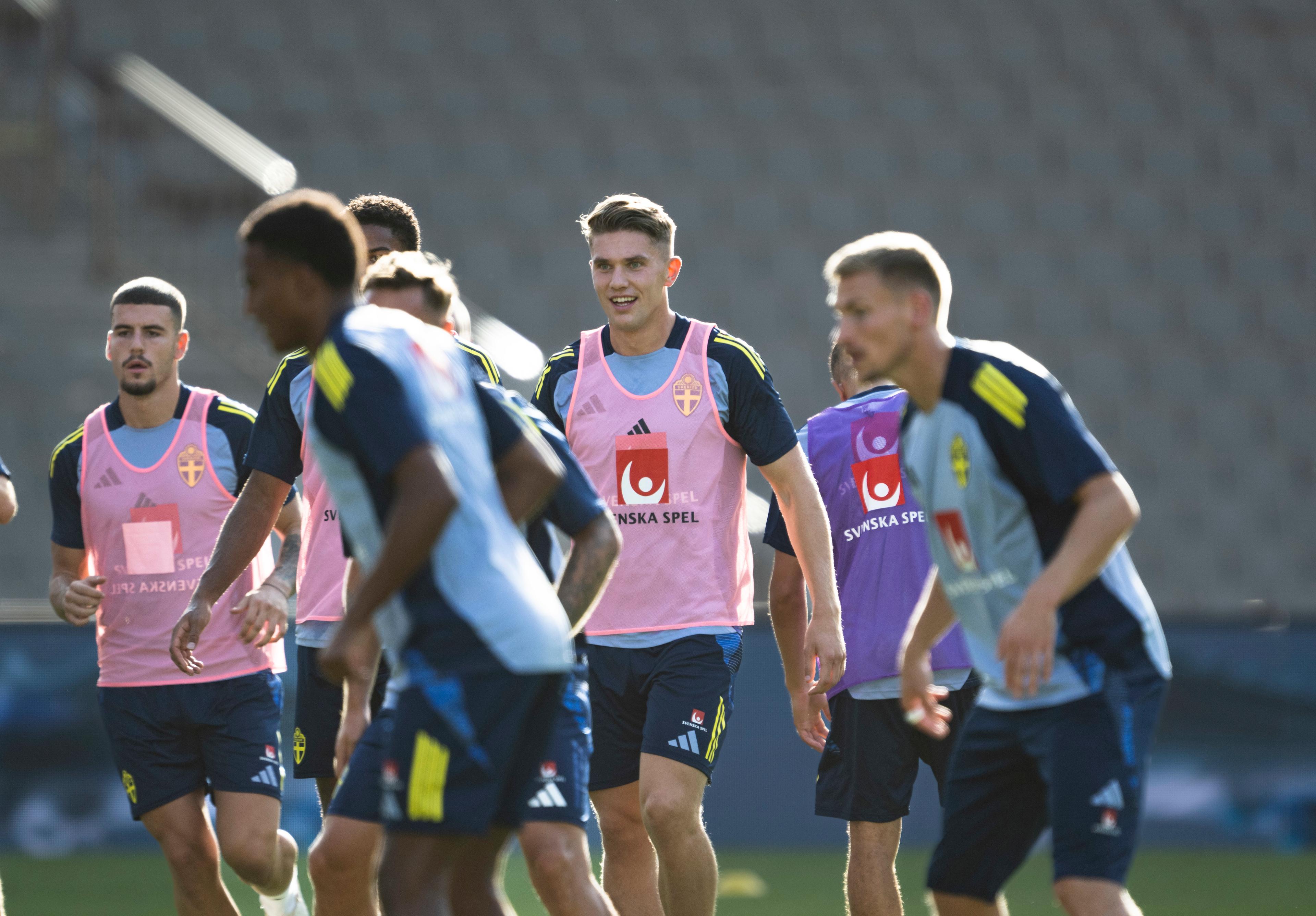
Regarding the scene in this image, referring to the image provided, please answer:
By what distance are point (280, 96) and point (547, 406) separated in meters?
9.48

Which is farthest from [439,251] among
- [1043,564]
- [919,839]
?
[1043,564]

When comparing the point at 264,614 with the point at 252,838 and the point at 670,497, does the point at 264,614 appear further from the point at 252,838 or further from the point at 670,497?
the point at 670,497

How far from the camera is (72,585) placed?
16.7 ft

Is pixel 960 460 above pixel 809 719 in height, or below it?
above

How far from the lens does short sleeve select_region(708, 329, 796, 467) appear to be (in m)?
4.87

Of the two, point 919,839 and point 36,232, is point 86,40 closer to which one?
point 36,232

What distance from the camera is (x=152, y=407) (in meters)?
5.51

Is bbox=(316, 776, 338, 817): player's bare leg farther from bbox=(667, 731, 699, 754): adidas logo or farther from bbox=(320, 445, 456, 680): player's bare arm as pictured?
bbox=(320, 445, 456, 680): player's bare arm

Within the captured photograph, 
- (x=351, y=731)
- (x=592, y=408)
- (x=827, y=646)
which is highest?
(x=592, y=408)

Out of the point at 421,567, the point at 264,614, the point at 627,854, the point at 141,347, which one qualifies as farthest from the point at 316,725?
the point at 421,567

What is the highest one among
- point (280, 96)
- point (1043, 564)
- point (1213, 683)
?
point (280, 96)

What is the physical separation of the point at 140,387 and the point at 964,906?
353 cm

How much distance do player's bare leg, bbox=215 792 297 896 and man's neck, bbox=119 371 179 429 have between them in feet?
4.56

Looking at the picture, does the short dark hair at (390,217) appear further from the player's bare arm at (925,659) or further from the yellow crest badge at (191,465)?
the player's bare arm at (925,659)
